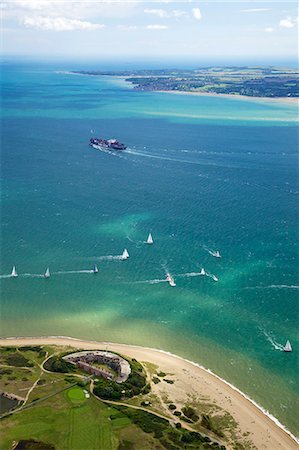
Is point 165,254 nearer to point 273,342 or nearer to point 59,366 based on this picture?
point 273,342

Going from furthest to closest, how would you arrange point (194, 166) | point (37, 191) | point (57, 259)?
1. point (194, 166)
2. point (37, 191)
3. point (57, 259)

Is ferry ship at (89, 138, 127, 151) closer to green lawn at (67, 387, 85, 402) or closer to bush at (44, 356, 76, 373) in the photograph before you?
bush at (44, 356, 76, 373)

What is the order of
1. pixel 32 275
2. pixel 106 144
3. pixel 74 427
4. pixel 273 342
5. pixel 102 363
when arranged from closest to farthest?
pixel 74 427 < pixel 102 363 < pixel 273 342 < pixel 32 275 < pixel 106 144

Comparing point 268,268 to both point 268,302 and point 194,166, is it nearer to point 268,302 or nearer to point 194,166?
point 268,302

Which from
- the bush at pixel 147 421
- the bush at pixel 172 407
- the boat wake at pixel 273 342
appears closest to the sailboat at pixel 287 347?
the boat wake at pixel 273 342

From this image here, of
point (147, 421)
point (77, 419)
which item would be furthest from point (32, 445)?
point (147, 421)

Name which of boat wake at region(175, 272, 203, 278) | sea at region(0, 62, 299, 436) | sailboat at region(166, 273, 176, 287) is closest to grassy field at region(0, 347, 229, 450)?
sea at region(0, 62, 299, 436)

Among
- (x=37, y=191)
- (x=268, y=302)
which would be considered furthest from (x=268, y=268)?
(x=37, y=191)
